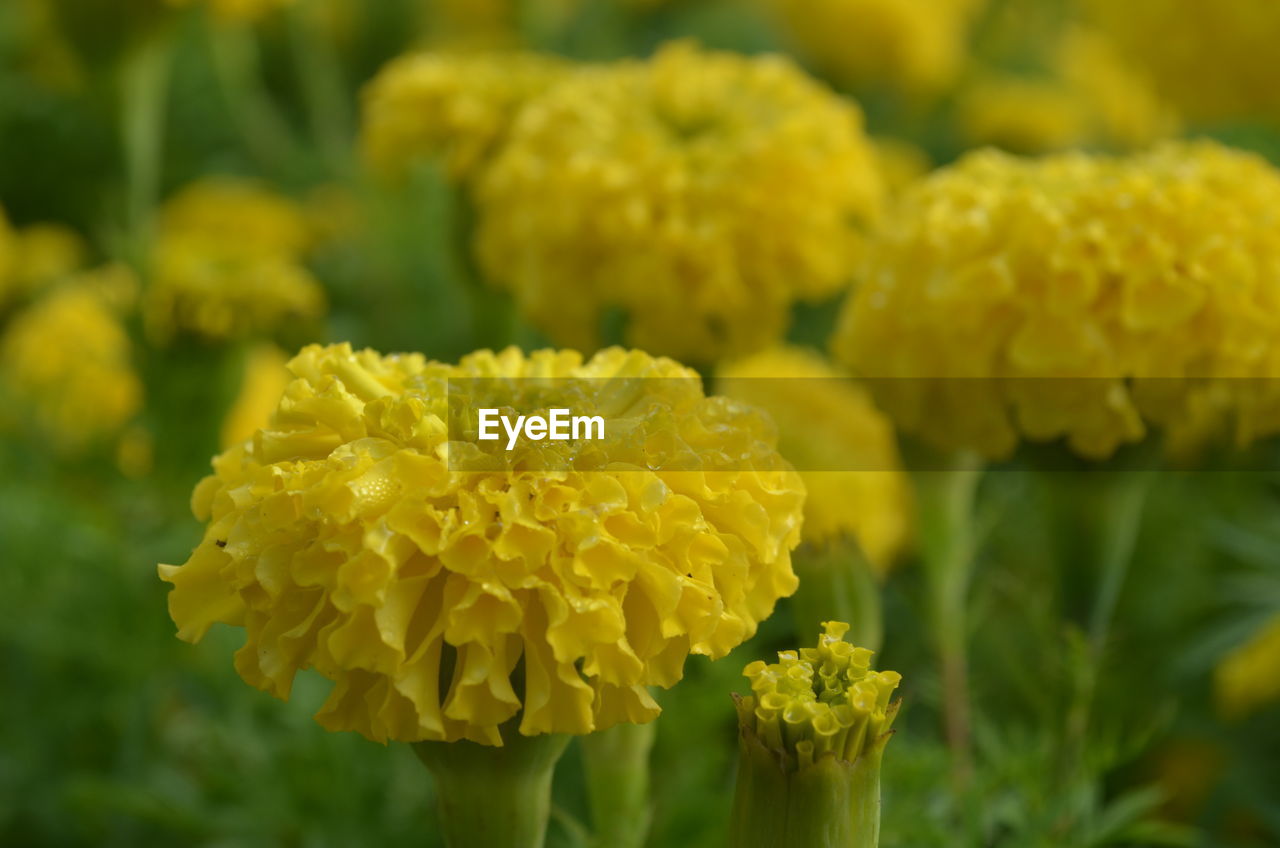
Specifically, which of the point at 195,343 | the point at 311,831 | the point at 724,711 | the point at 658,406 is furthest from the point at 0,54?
the point at 658,406

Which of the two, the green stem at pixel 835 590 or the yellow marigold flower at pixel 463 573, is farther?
the green stem at pixel 835 590

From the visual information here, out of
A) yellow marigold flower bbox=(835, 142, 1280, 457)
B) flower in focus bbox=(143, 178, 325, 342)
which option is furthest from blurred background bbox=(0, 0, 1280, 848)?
yellow marigold flower bbox=(835, 142, 1280, 457)

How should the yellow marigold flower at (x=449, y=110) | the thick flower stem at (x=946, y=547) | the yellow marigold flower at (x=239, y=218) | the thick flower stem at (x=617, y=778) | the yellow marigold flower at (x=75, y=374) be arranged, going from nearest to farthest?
the thick flower stem at (x=617, y=778) → the thick flower stem at (x=946, y=547) → the yellow marigold flower at (x=449, y=110) → the yellow marigold flower at (x=75, y=374) → the yellow marigold flower at (x=239, y=218)

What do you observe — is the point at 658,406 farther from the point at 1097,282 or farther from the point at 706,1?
the point at 706,1

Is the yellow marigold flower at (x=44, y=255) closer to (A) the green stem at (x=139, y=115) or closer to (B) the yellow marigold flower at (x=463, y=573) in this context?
(A) the green stem at (x=139, y=115)

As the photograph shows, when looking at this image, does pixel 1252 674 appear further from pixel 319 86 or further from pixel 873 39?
pixel 319 86

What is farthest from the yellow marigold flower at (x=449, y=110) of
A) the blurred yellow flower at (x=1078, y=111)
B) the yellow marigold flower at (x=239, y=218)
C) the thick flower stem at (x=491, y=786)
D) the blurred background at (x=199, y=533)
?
the blurred yellow flower at (x=1078, y=111)
